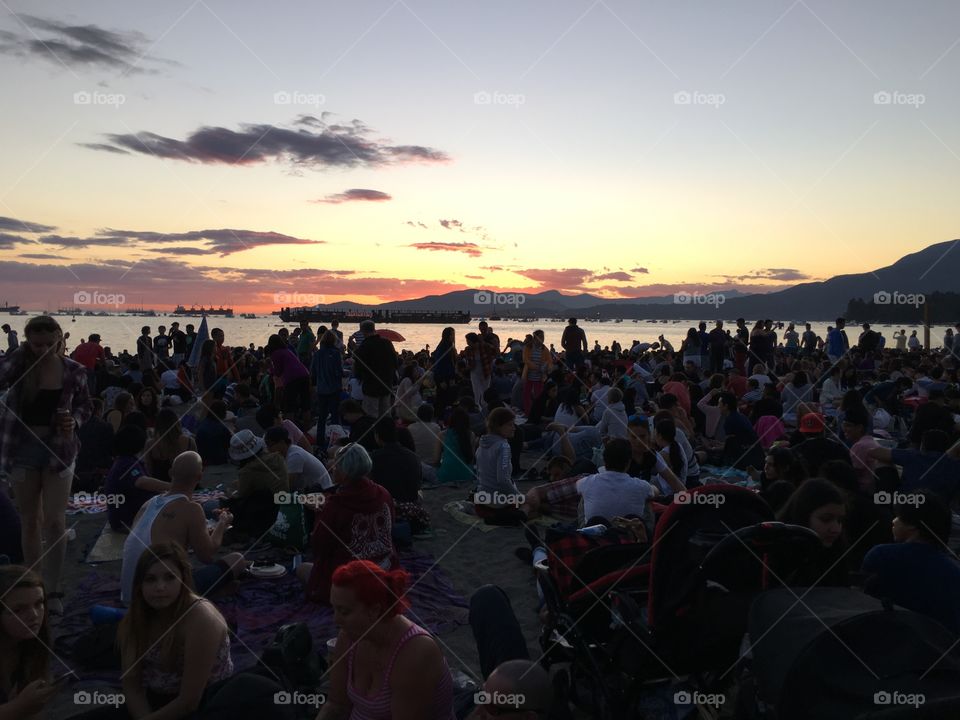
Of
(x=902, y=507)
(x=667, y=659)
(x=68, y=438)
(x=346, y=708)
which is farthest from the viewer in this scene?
(x=68, y=438)

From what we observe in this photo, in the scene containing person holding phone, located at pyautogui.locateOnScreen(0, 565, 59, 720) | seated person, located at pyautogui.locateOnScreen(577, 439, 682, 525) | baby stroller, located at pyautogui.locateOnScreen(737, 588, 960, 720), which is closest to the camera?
baby stroller, located at pyautogui.locateOnScreen(737, 588, 960, 720)

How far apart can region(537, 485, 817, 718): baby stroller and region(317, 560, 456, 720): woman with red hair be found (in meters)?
1.13

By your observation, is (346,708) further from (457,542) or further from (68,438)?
(457,542)

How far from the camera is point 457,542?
714 centimetres

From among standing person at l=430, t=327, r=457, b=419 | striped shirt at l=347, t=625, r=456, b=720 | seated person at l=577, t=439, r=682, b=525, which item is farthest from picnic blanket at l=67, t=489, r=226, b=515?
standing person at l=430, t=327, r=457, b=419

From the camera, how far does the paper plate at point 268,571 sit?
5.99 m

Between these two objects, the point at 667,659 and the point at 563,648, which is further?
the point at 563,648

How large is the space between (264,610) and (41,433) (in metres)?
2.19

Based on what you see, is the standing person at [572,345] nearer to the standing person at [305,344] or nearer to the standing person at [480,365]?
the standing person at [480,365]

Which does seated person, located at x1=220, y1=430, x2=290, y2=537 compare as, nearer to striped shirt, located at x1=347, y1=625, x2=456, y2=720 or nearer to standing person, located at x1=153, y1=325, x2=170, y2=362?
striped shirt, located at x1=347, y1=625, x2=456, y2=720

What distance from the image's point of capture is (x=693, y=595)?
339 centimetres

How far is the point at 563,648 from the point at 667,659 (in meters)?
0.82

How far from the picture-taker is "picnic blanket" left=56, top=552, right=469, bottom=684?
4.80 metres

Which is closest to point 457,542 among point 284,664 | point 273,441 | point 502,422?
point 502,422
